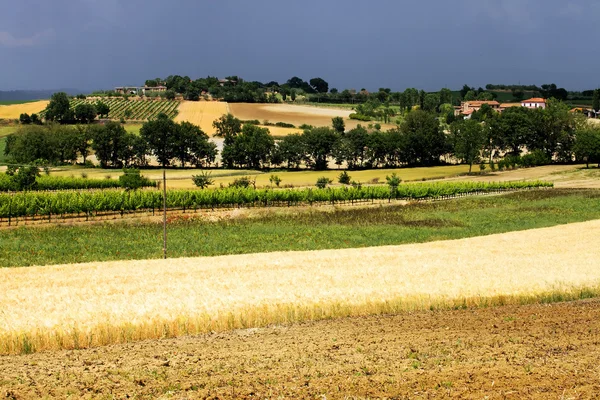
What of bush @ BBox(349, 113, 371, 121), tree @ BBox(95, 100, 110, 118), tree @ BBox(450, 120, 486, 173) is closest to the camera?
tree @ BBox(450, 120, 486, 173)

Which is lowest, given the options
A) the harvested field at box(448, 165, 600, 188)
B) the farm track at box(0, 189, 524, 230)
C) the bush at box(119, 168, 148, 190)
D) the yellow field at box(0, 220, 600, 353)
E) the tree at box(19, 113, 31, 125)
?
the farm track at box(0, 189, 524, 230)

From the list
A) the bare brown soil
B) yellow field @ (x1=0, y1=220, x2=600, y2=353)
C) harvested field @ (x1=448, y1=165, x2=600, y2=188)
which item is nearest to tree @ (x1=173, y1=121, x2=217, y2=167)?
harvested field @ (x1=448, y1=165, x2=600, y2=188)

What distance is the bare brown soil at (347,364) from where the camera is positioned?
16641 mm

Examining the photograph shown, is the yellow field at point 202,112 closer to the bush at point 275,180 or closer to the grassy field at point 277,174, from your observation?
the grassy field at point 277,174

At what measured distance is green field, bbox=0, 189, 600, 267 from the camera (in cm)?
4994

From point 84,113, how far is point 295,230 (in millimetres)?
116032

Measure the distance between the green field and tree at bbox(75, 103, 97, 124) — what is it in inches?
4061

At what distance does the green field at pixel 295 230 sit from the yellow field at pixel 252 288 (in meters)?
12.0

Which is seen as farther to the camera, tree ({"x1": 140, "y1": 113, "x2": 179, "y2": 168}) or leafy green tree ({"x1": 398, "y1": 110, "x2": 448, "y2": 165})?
leafy green tree ({"x1": 398, "y1": 110, "x2": 448, "y2": 165})

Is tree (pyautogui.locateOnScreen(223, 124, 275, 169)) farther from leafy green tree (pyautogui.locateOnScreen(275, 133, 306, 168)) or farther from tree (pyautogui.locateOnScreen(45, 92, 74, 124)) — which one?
tree (pyautogui.locateOnScreen(45, 92, 74, 124))

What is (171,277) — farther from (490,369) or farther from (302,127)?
(302,127)

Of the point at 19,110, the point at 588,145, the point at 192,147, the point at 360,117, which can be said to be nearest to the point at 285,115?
the point at 360,117

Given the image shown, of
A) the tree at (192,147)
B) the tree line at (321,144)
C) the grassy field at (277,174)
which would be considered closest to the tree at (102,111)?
the tree line at (321,144)

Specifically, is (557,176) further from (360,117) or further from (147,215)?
(360,117)
